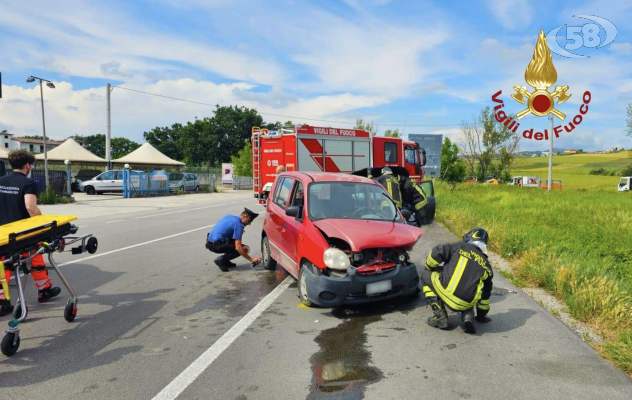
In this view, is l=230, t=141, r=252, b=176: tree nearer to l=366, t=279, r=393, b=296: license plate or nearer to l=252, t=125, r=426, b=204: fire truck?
l=252, t=125, r=426, b=204: fire truck

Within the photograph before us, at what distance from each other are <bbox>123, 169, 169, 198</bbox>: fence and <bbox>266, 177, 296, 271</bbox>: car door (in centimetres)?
2428

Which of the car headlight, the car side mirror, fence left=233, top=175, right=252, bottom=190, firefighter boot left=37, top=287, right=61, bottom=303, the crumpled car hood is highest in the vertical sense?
the car side mirror

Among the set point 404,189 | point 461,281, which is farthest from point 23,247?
point 404,189

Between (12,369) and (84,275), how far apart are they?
3617 mm

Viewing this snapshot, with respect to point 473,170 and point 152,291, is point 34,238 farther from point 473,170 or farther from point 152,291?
point 473,170

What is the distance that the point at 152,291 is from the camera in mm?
6527

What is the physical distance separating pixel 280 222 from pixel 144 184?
85.5ft

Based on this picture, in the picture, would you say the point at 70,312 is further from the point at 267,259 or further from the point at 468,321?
the point at 468,321

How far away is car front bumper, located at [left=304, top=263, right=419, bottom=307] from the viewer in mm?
5273

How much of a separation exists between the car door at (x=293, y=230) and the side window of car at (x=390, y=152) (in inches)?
527

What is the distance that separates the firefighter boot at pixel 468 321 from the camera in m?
4.89

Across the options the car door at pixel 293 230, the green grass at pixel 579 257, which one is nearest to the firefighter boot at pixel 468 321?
the green grass at pixel 579 257

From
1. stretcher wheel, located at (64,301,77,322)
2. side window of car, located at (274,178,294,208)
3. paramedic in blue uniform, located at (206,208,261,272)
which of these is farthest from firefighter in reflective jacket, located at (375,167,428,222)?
stretcher wheel, located at (64,301,77,322)

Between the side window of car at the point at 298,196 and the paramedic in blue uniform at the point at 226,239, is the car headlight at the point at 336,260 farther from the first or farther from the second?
the paramedic in blue uniform at the point at 226,239
